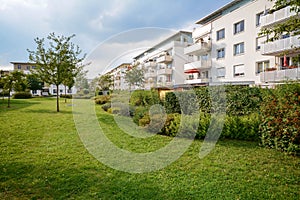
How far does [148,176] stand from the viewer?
14.6 feet

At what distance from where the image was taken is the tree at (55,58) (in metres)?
14.6

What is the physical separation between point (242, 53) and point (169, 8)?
610 inches

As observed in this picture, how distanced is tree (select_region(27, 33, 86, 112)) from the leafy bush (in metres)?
13.8

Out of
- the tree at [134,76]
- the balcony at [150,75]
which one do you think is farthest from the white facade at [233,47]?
the balcony at [150,75]

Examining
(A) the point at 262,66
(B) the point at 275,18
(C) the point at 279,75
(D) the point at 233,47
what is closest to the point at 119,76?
(D) the point at 233,47

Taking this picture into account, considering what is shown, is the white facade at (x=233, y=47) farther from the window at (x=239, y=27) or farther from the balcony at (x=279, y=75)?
the balcony at (x=279, y=75)

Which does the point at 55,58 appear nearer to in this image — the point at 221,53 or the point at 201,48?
the point at 201,48

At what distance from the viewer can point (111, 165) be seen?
16.4 feet

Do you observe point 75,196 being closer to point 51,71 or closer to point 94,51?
point 94,51

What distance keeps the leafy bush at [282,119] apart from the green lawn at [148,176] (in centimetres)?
36

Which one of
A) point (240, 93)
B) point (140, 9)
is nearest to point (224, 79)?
point (240, 93)

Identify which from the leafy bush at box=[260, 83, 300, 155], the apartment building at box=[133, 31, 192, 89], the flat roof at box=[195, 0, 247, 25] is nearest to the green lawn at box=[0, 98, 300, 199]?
the leafy bush at box=[260, 83, 300, 155]

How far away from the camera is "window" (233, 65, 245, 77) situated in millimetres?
21534

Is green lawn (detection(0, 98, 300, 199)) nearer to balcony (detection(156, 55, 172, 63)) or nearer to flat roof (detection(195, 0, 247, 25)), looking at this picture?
flat roof (detection(195, 0, 247, 25))
